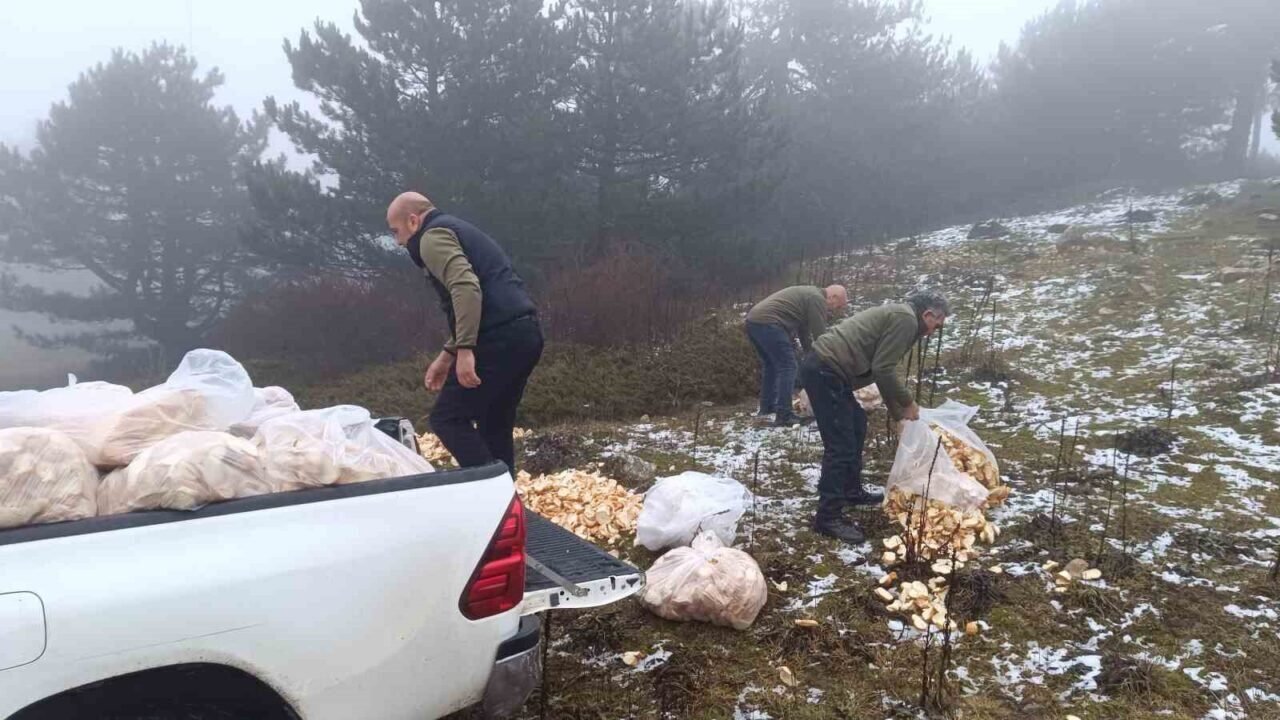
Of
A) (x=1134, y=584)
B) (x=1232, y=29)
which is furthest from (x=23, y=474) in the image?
(x=1232, y=29)

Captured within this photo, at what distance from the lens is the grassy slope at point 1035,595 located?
2.67m

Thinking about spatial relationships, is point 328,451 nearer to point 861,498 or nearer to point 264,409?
point 264,409

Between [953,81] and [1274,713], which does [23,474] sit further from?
[953,81]

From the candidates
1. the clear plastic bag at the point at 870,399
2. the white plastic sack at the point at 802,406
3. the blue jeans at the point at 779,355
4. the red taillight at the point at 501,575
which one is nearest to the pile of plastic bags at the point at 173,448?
the red taillight at the point at 501,575

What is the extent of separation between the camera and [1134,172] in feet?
80.8

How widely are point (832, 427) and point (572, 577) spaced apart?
2.28 m

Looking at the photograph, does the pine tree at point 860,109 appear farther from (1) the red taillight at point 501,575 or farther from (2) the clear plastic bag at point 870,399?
(1) the red taillight at point 501,575

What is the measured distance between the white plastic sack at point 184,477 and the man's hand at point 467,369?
1.40 meters

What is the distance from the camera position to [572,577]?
218 cm

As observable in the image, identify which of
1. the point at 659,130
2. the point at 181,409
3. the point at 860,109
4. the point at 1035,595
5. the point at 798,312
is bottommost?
the point at 1035,595

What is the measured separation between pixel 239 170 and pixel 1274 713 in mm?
24591

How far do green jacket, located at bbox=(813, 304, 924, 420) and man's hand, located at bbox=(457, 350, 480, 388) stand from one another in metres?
1.87

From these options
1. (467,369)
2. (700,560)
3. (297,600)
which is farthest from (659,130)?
(297,600)

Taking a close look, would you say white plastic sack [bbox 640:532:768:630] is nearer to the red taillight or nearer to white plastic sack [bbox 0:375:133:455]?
the red taillight
